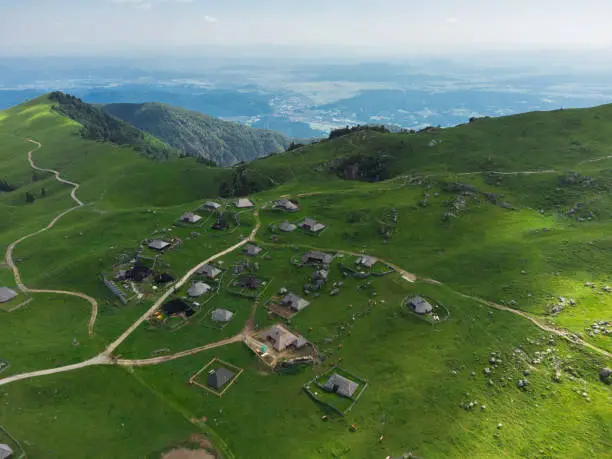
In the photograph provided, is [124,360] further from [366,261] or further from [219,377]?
[366,261]

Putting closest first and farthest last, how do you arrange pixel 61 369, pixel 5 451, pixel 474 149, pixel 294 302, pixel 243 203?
1. pixel 5 451
2. pixel 61 369
3. pixel 294 302
4. pixel 243 203
5. pixel 474 149

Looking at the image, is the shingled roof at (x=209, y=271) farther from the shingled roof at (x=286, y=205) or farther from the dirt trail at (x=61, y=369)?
the shingled roof at (x=286, y=205)

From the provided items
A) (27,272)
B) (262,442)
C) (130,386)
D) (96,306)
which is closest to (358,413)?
(262,442)

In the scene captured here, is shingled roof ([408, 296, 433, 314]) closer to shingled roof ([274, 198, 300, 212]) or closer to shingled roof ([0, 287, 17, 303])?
shingled roof ([274, 198, 300, 212])

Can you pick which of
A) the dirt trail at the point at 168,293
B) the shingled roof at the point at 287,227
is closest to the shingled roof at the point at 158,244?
the dirt trail at the point at 168,293

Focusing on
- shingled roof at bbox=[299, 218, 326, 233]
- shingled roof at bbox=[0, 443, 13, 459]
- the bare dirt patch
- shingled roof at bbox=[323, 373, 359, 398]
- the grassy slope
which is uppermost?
the grassy slope

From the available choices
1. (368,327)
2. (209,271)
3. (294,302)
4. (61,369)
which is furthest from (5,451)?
(368,327)

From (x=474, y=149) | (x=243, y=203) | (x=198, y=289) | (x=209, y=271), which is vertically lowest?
(x=198, y=289)

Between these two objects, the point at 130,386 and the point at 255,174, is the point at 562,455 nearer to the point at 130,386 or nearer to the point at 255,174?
the point at 130,386

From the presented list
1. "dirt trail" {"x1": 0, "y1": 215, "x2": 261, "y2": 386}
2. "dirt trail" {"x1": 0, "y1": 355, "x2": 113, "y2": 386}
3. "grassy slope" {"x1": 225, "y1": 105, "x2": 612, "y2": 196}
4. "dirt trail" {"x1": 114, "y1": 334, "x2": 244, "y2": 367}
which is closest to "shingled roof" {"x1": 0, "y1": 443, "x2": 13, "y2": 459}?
"dirt trail" {"x1": 0, "y1": 355, "x2": 113, "y2": 386}
